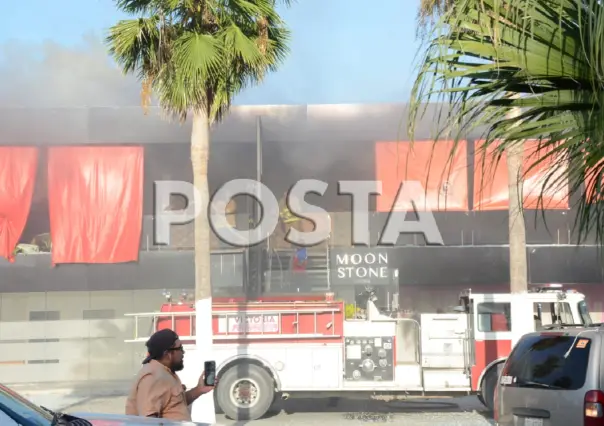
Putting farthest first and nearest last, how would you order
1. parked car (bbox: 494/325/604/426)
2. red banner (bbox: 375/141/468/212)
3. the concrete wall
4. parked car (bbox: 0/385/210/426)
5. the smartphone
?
1. red banner (bbox: 375/141/468/212)
2. the concrete wall
3. parked car (bbox: 494/325/604/426)
4. the smartphone
5. parked car (bbox: 0/385/210/426)

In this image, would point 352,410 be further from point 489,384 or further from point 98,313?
point 98,313

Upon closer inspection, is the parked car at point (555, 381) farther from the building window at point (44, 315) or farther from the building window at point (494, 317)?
the building window at point (44, 315)

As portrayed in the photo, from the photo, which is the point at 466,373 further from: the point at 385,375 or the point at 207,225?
the point at 207,225

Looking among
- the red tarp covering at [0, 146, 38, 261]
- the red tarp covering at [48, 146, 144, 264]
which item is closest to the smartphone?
the red tarp covering at [48, 146, 144, 264]

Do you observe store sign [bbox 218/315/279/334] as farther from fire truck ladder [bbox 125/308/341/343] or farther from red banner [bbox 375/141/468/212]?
red banner [bbox 375/141/468/212]

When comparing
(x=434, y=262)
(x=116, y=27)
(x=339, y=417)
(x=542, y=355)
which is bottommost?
(x=339, y=417)

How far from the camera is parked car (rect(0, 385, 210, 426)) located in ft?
12.8

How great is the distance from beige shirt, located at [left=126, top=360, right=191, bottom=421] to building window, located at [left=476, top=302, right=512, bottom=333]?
29.3 feet

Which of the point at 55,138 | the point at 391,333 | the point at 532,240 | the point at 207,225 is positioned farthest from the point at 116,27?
the point at 532,240

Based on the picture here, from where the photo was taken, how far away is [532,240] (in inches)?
895

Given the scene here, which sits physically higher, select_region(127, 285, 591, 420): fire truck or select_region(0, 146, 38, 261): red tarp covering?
select_region(0, 146, 38, 261): red tarp covering

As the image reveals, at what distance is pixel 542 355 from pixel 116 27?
6.70m

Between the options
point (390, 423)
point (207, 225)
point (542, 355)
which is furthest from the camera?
point (390, 423)

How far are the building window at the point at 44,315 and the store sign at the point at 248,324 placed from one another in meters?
9.91
